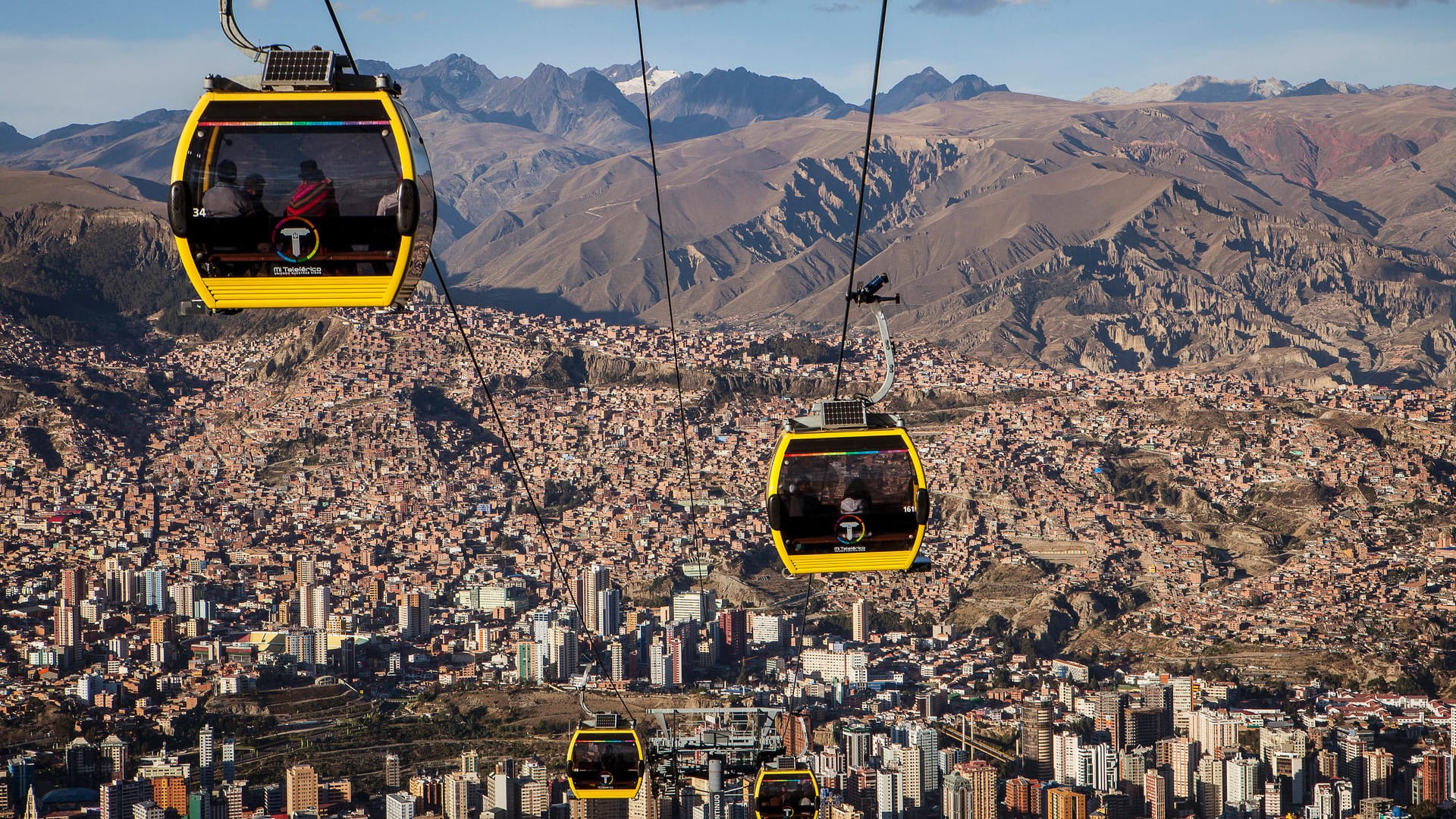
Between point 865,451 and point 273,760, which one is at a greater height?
point 865,451

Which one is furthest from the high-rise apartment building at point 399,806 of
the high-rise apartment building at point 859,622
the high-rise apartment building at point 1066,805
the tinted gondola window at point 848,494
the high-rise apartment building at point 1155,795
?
the tinted gondola window at point 848,494

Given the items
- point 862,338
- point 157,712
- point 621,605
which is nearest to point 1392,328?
point 862,338

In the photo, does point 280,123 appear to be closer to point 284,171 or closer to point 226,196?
point 284,171

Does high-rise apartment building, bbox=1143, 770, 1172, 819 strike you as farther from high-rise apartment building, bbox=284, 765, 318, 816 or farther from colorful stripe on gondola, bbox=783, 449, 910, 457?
colorful stripe on gondola, bbox=783, 449, 910, 457

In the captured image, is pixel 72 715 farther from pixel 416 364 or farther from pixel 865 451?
pixel 416 364

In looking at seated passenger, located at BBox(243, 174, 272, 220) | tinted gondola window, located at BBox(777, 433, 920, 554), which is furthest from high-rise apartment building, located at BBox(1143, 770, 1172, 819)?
seated passenger, located at BBox(243, 174, 272, 220)
